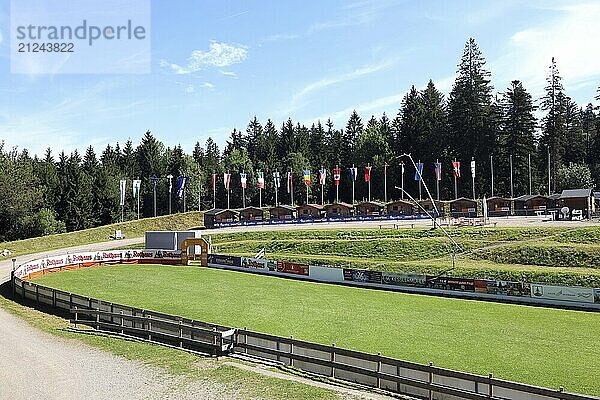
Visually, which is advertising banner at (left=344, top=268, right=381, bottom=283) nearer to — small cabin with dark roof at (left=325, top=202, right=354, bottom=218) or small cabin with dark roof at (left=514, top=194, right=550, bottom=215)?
small cabin with dark roof at (left=514, top=194, right=550, bottom=215)

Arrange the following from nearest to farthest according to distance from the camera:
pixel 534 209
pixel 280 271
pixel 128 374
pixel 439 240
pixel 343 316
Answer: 1. pixel 128 374
2. pixel 343 316
3. pixel 280 271
4. pixel 439 240
5. pixel 534 209

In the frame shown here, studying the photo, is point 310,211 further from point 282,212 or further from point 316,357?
point 316,357

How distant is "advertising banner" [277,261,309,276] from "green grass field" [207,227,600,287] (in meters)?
6.43

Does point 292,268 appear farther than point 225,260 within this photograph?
No

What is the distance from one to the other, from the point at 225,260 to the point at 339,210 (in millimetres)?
43041

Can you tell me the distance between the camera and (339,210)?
313 ft

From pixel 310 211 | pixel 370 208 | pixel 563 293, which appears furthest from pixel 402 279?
pixel 310 211

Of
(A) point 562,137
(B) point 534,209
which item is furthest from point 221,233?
(A) point 562,137

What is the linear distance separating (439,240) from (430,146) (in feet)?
203

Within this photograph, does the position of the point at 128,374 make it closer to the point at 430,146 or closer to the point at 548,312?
the point at 548,312

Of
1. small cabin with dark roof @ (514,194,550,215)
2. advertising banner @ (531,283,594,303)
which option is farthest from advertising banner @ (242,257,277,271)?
small cabin with dark roof @ (514,194,550,215)

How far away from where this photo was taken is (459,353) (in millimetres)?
23219

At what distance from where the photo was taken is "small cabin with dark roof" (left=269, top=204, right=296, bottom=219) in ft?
317

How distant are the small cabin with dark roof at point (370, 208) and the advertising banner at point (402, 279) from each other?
4832 cm
